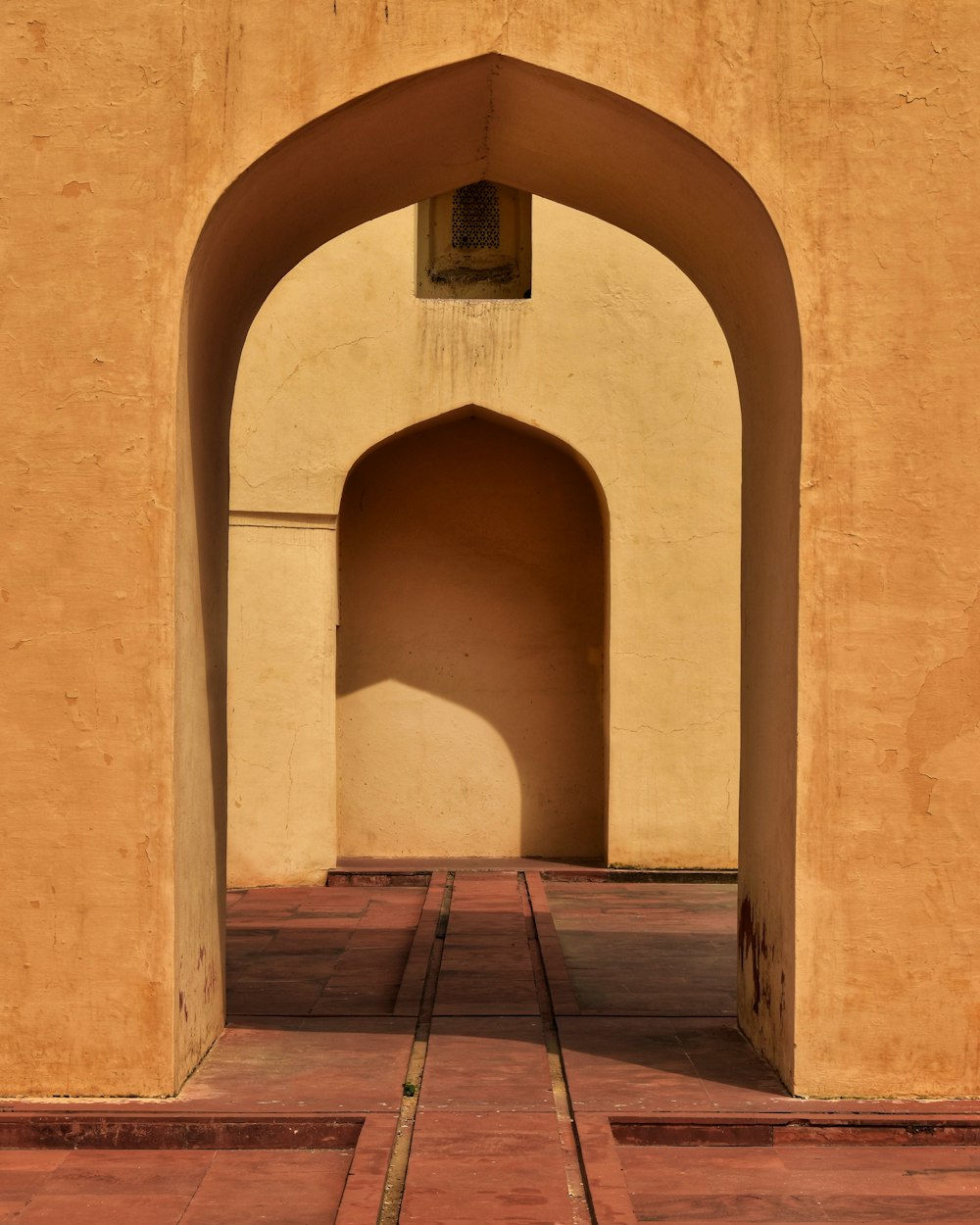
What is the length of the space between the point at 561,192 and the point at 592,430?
4.44 metres

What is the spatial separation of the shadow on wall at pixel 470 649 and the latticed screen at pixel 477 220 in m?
1.39

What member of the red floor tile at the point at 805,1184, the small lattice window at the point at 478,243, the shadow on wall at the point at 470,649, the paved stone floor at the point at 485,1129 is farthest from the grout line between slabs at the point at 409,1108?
the small lattice window at the point at 478,243

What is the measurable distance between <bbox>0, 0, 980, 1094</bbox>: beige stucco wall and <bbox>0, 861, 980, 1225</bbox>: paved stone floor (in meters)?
0.24

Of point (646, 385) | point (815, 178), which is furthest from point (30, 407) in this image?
point (646, 385)

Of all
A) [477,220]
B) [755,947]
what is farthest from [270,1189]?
[477,220]

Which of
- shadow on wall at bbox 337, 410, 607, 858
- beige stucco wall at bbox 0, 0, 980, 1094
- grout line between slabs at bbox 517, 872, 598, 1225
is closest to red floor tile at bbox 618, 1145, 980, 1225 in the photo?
grout line between slabs at bbox 517, 872, 598, 1225

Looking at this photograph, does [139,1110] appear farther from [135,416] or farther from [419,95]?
[419,95]

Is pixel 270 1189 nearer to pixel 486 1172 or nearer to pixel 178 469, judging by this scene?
pixel 486 1172

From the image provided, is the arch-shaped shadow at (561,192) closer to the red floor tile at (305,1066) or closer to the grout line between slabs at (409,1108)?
the red floor tile at (305,1066)

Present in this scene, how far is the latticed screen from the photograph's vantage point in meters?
11.0

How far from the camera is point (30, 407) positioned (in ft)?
15.0

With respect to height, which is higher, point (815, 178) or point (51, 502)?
point (815, 178)

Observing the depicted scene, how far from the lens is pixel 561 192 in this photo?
587 cm

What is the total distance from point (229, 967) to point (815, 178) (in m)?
4.45
